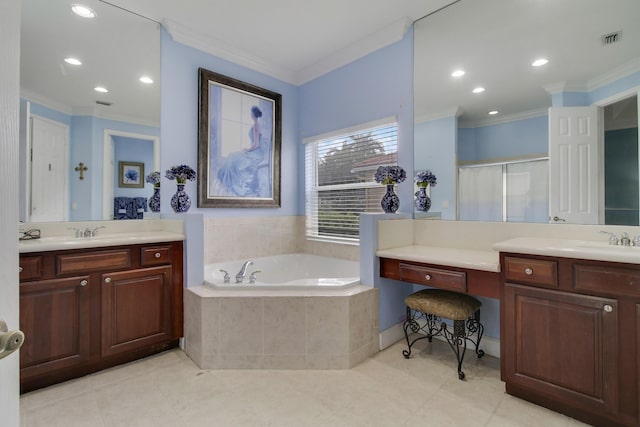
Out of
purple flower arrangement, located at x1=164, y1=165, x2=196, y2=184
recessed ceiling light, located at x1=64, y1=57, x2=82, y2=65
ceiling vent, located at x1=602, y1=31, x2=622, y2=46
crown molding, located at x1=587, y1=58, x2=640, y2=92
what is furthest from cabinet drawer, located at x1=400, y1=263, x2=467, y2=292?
recessed ceiling light, located at x1=64, y1=57, x2=82, y2=65

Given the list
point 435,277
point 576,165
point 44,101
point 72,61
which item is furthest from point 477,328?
point 72,61

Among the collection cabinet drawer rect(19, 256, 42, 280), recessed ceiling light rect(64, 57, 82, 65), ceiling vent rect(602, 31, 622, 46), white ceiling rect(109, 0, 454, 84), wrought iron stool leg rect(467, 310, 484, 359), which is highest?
white ceiling rect(109, 0, 454, 84)

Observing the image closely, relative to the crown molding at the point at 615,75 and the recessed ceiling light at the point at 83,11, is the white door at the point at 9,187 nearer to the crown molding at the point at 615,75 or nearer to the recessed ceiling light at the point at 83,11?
the recessed ceiling light at the point at 83,11

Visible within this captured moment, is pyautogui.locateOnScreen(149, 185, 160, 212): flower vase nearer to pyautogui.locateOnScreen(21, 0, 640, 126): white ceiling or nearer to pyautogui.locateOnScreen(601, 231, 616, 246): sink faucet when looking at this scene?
pyautogui.locateOnScreen(21, 0, 640, 126): white ceiling

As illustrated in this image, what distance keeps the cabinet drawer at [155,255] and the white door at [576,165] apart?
2.68 m

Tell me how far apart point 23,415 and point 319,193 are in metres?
2.78

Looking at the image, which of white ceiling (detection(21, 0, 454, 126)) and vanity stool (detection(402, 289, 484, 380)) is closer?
vanity stool (detection(402, 289, 484, 380))

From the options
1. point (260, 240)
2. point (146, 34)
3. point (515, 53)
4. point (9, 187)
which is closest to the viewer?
point (9, 187)

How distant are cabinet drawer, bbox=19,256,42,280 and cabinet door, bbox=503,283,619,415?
8.87ft

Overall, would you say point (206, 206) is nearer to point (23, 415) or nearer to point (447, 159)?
point (23, 415)

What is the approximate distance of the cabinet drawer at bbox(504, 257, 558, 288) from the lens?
63.3 inches

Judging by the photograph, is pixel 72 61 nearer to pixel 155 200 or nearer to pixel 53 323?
pixel 155 200

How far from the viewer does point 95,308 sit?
2.04 meters

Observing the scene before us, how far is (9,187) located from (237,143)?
2758mm
